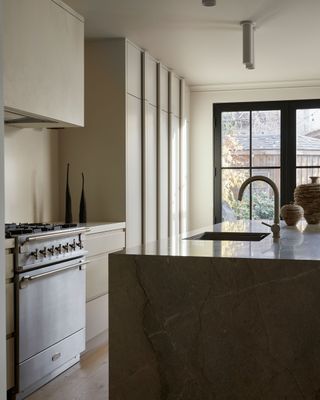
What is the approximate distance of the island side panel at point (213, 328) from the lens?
1863 mm

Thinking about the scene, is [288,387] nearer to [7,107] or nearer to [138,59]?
[7,107]

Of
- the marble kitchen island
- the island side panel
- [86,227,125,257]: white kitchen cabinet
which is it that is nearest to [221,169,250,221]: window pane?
[86,227,125,257]: white kitchen cabinet

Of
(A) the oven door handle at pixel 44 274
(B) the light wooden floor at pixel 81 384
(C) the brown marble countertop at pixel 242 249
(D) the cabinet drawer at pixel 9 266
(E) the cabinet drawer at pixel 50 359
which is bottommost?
(B) the light wooden floor at pixel 81 384

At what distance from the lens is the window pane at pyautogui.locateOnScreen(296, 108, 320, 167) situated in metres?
6.61

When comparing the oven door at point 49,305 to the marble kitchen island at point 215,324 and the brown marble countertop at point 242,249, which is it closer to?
the brown marble countertop at point 242,249

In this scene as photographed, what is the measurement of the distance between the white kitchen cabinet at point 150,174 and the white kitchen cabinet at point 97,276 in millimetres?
848

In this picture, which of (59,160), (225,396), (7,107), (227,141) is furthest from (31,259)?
(227,141)

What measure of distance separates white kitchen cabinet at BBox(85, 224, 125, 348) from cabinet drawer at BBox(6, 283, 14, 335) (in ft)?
3.21

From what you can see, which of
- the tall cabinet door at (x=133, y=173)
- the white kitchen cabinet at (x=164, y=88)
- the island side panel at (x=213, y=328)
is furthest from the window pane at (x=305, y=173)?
the island side panel at (x=213, y=328)

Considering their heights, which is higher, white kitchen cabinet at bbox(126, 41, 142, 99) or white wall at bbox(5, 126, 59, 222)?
white kitchen cabinet at bbox(126, 41, 142, 99)

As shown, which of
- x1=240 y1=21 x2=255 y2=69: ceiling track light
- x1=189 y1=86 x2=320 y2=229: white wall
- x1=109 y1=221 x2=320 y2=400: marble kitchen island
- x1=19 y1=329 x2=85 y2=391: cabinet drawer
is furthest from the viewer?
x1=189 y1=86 x2=320 y2=229: white wall

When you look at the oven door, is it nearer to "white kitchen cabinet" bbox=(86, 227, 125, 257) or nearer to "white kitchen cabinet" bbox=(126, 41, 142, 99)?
"white kitchen cabinet" bbox=(86, 227, 125, 257)

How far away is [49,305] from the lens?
3.23 metres

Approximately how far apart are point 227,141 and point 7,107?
13.5 ft
